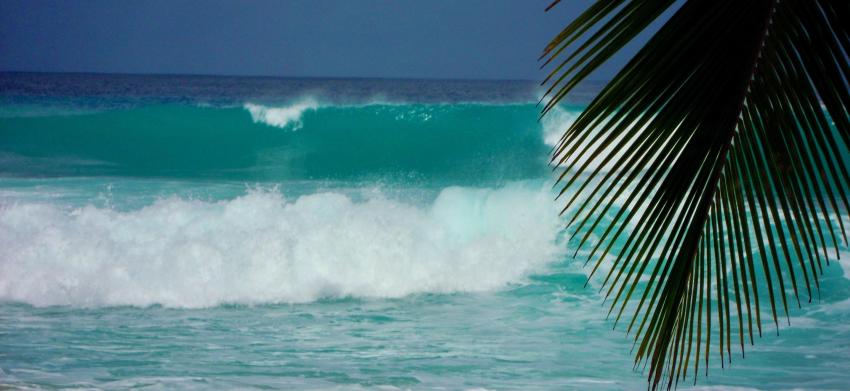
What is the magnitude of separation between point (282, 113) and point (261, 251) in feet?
35.6

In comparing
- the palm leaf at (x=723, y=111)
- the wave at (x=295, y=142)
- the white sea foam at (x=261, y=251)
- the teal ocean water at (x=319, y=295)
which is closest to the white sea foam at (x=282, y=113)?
the wave at (x=295, y=142)

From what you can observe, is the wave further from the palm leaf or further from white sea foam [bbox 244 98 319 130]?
the palm leaf

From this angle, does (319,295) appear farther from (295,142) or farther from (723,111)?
(295,142)

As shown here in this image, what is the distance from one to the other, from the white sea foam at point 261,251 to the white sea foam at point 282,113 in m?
8.44

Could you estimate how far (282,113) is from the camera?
58.7 feet

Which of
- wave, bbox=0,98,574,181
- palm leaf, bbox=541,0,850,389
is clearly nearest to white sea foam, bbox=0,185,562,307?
wave, bbox=0,98,574,181

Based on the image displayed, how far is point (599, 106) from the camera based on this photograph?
2.77ft

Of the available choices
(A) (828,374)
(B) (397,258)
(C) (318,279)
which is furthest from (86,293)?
(A) (828,374)

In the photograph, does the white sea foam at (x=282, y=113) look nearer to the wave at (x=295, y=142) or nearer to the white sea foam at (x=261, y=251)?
the wave at (x=295, y=142)

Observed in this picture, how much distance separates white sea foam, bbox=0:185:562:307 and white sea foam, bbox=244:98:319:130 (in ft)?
27.7

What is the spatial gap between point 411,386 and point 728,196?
11.7 feet

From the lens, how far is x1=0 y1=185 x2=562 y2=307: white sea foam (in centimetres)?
659

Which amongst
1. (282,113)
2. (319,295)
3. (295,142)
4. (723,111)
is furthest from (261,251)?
(282,113)

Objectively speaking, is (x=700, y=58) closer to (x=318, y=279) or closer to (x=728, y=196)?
(x=728, y=196)
